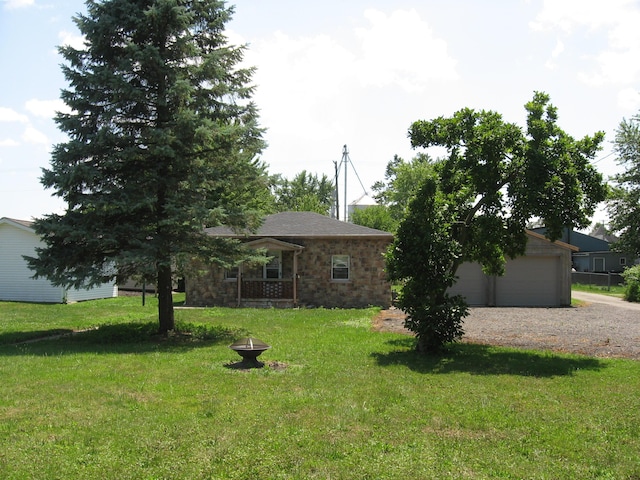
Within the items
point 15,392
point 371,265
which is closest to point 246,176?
point 15,392

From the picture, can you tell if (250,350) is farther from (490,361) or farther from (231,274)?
(231,274)

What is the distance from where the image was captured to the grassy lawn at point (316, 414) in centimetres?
494

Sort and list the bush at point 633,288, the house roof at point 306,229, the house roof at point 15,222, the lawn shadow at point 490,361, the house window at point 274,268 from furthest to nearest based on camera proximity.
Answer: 1. the bush at point 633,288
2. the house roof at point 15,222
3. the house window at point 274,268
4. the house roof at point 306,229
5. the lawn shadow at point 490,361

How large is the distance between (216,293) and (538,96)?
15.5 metres

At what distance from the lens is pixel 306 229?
2281cm

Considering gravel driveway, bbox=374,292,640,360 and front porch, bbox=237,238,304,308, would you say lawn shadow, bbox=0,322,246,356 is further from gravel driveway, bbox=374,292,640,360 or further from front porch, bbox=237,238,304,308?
front porch, bbox=237,238,304,308

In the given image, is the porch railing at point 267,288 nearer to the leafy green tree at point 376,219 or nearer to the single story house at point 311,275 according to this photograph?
the single story house at point 311,275

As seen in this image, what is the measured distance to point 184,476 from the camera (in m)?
4.69

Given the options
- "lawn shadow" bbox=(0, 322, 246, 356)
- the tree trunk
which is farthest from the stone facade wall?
the tree trunk

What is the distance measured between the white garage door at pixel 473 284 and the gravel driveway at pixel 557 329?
9.56 feet

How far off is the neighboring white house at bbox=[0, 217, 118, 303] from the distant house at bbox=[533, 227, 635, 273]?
1455 inches

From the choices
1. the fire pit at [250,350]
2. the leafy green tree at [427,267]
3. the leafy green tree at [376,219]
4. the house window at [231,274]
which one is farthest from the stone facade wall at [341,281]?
the leafy green tree at [376,219]

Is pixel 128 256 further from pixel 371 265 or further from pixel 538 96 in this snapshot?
pixel 371 265

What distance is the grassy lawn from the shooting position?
4.94m
